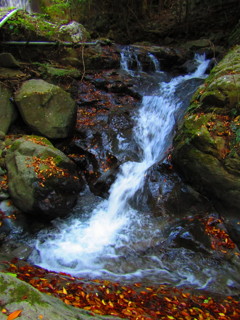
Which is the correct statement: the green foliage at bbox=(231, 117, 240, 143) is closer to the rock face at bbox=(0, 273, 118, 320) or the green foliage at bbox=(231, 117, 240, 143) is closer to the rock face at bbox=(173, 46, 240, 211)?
the rock face at bbox=(173, 46, 240, 211)

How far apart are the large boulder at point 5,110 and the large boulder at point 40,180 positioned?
1.33 metres

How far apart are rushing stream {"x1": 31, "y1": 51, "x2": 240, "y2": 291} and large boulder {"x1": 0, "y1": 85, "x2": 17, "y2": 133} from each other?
349 cm

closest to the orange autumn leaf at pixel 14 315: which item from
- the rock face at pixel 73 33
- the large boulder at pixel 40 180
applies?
the large boulder at pixel 40 180

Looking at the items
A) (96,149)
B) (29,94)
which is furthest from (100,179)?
(29,94)

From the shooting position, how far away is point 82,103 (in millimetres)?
9102

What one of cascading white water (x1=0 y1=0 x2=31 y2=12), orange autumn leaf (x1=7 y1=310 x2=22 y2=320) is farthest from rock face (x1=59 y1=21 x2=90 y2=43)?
orange autumn leaf (x1=7 y1=310 x2=22 y2=320)

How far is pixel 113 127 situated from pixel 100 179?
2104mm

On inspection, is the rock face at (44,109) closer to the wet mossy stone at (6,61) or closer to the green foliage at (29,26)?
the wet mossy stone at (6,61)

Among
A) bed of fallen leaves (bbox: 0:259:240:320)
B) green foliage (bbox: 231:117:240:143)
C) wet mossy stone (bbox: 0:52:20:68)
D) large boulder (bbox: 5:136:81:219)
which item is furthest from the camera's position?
wet mossy stone (bbox: 0:52:20:68)

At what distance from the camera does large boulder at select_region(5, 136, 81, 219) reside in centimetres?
547

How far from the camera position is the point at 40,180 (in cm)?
554

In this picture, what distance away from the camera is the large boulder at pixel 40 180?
5473 mm

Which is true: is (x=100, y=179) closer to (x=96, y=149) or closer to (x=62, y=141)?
(x=96, y=149)

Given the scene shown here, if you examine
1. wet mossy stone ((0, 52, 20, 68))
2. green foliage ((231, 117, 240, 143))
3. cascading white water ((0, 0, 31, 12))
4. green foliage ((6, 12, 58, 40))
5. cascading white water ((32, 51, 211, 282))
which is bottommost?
cascading white water ((32, 51, 211, 282))
